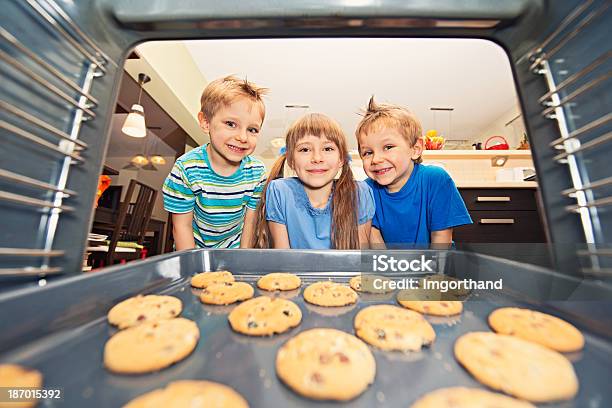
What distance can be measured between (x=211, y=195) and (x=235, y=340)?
86cm

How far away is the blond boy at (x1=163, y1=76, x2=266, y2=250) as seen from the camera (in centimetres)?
111

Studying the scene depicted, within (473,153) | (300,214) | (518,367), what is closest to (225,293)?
(518,367)

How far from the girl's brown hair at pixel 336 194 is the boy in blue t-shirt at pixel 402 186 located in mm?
129

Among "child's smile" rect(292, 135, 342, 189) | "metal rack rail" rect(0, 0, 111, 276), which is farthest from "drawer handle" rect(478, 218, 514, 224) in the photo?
"metal rack rail" rect(0, 0, 111, 276)

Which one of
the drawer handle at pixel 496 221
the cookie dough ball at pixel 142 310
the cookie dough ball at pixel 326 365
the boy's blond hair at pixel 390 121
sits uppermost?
the boy's blond hair at pixel 390 121

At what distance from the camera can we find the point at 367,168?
1.25 m

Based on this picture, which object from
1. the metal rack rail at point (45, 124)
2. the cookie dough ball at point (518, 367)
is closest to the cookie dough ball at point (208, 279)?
the metal rack rail at point (45, 124)

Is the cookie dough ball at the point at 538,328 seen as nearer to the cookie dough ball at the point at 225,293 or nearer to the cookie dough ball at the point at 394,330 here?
the cookie dough ball at the point at 394,330

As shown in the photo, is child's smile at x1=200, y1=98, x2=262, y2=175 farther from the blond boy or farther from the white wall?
the white wall

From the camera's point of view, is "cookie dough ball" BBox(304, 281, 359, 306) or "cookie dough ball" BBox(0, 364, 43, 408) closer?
"cookie dough ball" BBox(0, 364, 43, 408)

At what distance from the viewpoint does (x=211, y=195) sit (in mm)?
1198

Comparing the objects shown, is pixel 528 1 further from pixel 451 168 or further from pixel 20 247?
pixel 451 168

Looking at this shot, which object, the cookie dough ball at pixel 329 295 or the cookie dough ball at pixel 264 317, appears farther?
the cookie dough ball at pixel 329 295

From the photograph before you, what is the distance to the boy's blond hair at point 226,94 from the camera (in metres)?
1.10
